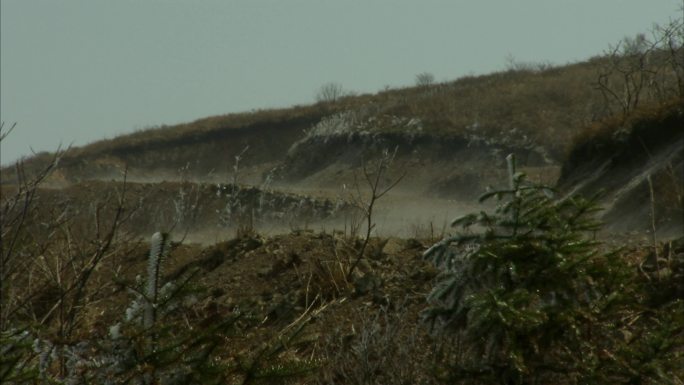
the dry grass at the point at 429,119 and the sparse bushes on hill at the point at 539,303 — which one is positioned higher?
the dry grass at the point at 429,119

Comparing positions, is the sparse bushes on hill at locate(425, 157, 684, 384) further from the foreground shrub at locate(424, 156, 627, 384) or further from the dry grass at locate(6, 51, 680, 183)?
the dry grass at locate(6, 51, 680, 183)

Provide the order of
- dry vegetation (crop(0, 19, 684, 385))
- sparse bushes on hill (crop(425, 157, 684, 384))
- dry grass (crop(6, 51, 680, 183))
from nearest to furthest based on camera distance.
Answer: dry vegetation (crop(0, 19, 684, 385)) < sparse bushes on hill (crop(425, 157, 684, 384)) < dry grass (crop(6, 51, 680, 183))

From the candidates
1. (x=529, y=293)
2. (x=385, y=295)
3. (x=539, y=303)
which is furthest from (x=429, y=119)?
(x=529, y=293)

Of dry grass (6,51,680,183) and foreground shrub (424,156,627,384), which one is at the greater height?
dry grass (6,51,680,183)

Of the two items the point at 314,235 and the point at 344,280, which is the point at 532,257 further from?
the point at 314,235

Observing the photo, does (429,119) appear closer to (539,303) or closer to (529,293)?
(539,303)

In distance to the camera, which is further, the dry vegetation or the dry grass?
the dry grass

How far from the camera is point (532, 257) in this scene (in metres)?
4.95

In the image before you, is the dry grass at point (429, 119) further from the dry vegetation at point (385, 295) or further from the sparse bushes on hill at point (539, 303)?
the sparse bushes on hill at point (539, 303)

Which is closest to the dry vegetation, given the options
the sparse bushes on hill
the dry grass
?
the sparse bushes on hill

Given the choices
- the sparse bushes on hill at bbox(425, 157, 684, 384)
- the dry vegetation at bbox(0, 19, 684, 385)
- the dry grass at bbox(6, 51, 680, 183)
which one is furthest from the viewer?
the dry grass at bbox(6, 51, 680, 183)

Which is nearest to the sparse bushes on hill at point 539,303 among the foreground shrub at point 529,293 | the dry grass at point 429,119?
the foreground shrub at point 529,293

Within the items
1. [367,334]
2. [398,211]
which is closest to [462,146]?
[398,211]

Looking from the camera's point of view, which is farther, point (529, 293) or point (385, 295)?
point (385, 295)
